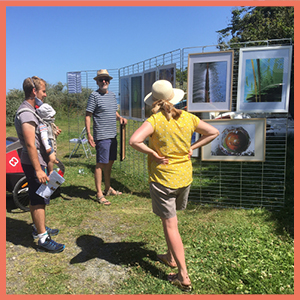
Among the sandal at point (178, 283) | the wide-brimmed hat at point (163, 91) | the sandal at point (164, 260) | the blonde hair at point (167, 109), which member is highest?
the wide-brimmed hat at point (163, 91)

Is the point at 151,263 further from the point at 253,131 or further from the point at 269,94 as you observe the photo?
the point at 269,94

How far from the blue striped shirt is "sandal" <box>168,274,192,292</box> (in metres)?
2.84

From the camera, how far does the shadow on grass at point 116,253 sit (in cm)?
309

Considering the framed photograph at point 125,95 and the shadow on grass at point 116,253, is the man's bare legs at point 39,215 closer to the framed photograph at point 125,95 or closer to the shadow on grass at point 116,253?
the shadow on grass at point 116,253

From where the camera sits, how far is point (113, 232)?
3.85 meters

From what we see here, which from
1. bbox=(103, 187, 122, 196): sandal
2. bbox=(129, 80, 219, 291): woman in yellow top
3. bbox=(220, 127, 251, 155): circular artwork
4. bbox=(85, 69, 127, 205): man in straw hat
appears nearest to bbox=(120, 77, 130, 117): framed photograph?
bbox=(85, 69, 127, 205): man in straw hat

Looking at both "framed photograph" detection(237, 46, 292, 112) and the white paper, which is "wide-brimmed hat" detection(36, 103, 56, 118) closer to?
the white paper

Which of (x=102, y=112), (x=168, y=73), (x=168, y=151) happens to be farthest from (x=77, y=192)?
(x=168, y=151)

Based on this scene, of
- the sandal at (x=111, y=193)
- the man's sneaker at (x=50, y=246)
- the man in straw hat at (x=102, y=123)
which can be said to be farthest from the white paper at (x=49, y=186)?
the sandal at (x=111, y=193)

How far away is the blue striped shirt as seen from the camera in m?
4.77

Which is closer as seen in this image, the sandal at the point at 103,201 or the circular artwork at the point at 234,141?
the circular artwork at the point at 234,141

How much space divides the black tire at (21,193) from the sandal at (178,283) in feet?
9.37

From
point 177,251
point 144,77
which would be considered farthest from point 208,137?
point 144,77

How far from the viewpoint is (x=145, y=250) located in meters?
3.34
